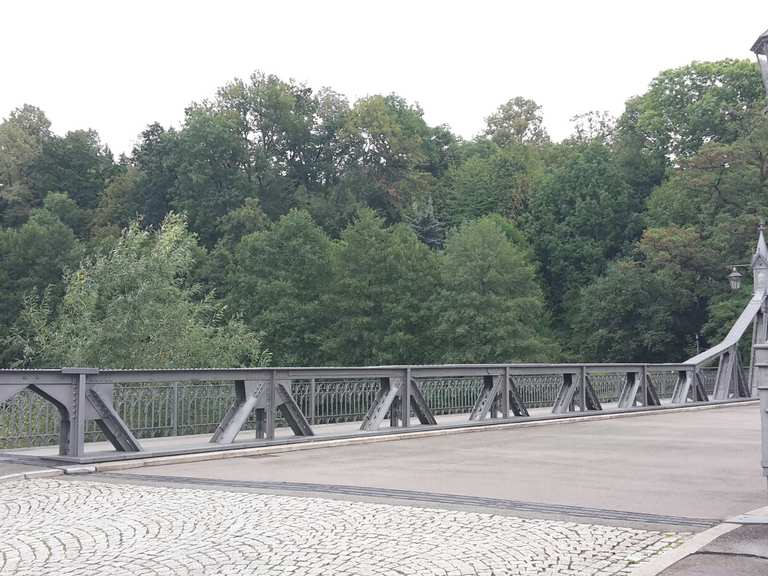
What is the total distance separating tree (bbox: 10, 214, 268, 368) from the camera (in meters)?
26.9

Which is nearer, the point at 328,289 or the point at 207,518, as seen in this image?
the point at 207,518

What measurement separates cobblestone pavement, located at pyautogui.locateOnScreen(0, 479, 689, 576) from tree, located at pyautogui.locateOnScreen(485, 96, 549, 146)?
77.1 m

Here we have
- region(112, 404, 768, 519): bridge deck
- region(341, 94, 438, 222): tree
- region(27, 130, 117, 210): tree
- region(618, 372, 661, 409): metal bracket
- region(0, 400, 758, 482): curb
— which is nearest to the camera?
region(112, 404, 768, 519): bridge deck

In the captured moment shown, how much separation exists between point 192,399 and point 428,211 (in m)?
51.6

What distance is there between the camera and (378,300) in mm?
50969

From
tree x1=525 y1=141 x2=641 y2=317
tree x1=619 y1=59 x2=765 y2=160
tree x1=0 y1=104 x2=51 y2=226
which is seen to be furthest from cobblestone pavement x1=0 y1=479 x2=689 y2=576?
tree x1=0 y1=104 x2=51 y2=226

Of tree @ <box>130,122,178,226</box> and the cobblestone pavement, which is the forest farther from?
the cobblestone pavement

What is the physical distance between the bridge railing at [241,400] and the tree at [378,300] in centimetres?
2868

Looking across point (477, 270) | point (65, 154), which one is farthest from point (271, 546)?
point (65, 154)

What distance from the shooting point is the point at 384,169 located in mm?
71875

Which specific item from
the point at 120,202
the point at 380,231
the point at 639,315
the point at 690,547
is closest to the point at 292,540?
the point at 690,547

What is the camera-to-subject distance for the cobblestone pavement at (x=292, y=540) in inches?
221

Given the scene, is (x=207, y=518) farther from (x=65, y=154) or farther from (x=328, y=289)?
(x=65, y=154)

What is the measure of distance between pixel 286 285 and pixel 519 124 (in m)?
37.7
